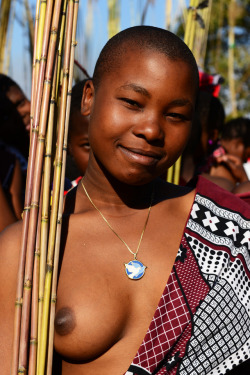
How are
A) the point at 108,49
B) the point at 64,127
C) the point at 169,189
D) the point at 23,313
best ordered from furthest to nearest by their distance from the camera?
the point at 169,189 → the point at 108,49 → the point at 64,127 → the point at 23,313

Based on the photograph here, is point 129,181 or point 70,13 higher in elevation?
point 70,13

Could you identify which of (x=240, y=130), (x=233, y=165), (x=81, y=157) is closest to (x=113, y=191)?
(x=81, y=157)

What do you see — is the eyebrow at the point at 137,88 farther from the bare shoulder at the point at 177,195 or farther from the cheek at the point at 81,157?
the cheek at the point at 81,157

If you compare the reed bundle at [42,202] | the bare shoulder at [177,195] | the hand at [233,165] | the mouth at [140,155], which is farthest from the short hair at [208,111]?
the reed bundle at [42,202]

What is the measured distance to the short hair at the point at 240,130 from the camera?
531 cm

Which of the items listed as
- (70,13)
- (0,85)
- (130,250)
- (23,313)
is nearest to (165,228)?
(130,250)

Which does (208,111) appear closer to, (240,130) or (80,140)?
(80,140)

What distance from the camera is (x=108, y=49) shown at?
5.71ft

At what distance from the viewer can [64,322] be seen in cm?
155

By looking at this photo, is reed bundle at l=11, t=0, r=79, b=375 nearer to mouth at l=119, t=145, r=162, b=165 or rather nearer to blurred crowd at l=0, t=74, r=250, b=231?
mouth at l=119, t=145, r=162, b=165

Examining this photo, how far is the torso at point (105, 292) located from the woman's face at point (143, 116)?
0.18 meters

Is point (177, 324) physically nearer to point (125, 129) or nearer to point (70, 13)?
point (125, 129)

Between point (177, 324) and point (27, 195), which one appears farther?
point (177, 324)

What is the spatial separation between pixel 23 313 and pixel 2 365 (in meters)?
0.17
